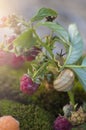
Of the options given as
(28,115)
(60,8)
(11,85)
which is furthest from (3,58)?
(60,8)

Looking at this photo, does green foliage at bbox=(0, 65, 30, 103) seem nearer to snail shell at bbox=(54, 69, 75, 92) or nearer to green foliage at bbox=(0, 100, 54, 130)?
green foliage at bbox=(0, 100, 54, 130)

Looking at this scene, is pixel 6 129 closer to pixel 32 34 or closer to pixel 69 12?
pixel 32 34

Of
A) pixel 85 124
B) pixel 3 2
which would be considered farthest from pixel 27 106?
pixel 3 2

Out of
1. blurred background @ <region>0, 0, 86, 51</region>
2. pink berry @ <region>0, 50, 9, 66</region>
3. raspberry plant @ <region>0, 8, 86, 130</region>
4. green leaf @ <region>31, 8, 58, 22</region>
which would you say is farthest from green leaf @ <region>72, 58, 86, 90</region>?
blurred background @ <region>0, 0, 86, 51</region>

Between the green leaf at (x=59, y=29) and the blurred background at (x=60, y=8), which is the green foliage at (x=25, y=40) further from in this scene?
the blurred background at (x=60, y=8)

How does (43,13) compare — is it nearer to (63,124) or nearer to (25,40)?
(25,40)

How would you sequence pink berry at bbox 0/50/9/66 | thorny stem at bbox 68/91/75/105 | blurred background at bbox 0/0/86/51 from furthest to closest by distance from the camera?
blurred background at bbox 0/0/86/51
pink berry at bbox 0/50/9/66
thorny stem at bbox 68/91/75/105
